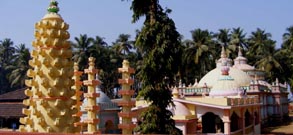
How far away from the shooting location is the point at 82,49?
2360 inches

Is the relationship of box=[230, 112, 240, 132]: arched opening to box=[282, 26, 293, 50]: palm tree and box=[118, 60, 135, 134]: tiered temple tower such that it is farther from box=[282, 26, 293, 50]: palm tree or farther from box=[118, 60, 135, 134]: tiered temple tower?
box=[282, 26, 293, 50]: palm tree

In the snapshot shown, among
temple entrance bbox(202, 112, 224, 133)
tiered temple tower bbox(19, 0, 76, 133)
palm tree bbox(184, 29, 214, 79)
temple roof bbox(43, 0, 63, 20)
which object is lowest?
temple entrance bbox(202, 112, 224, 133)

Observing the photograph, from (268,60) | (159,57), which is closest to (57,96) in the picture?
(159,57)

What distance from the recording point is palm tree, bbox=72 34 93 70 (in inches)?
2301

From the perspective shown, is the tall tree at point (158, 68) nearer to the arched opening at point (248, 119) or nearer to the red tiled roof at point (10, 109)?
the arched opening at point (248, 119)

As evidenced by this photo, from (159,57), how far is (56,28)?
5627 millimetres

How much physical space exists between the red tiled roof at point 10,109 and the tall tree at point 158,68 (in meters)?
24.4

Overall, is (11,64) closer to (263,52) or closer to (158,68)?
(263,52)

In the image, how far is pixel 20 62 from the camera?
66.9m

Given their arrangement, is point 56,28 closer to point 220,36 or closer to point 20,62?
A: point 220,36

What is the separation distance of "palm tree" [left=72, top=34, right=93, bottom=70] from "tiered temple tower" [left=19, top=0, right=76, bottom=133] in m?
47.2

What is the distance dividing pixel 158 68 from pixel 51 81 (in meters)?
5.85

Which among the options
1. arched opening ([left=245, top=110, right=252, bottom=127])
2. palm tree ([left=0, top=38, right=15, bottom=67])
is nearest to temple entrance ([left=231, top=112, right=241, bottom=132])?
arched opening ([left=245, top=110, right=252, bottom=127])

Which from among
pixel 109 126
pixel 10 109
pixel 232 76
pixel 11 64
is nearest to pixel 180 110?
pixel 109 126
